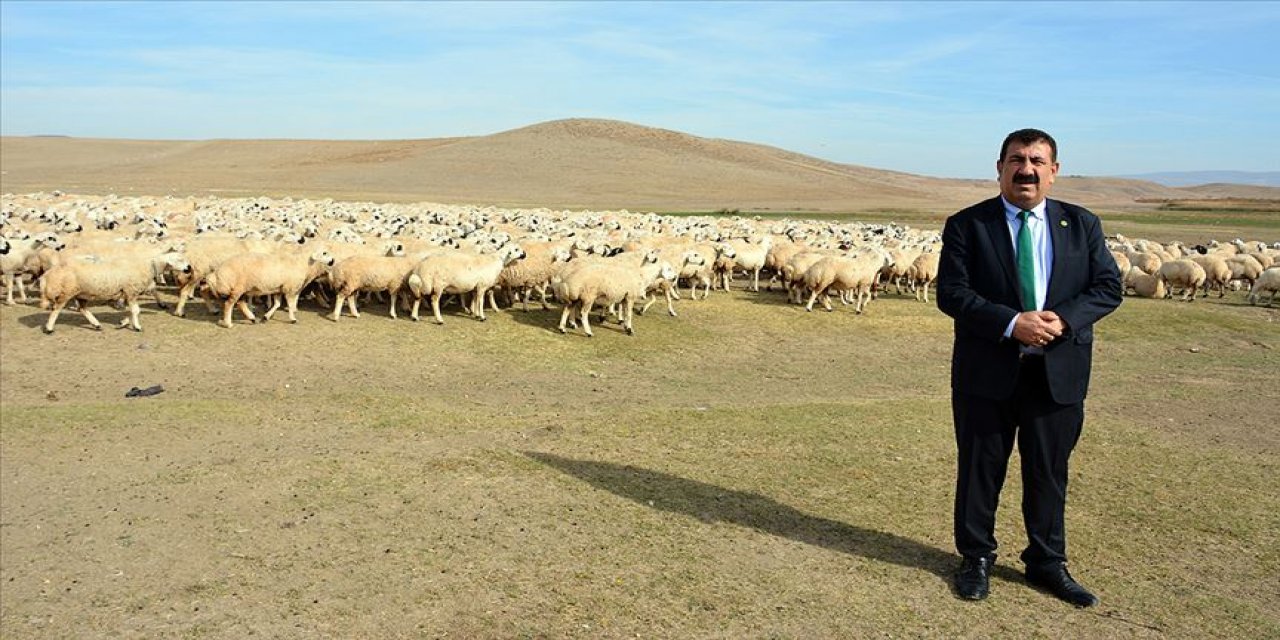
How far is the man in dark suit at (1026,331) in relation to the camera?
5594 mm

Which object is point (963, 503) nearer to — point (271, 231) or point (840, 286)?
point (840, 286)

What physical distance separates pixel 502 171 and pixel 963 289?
100035 mm

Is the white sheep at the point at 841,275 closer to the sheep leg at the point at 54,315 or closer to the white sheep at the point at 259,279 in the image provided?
the white sheep at the point at 259,279

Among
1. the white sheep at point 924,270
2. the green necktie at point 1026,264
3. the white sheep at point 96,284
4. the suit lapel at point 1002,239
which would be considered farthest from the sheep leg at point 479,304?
the green necktie at point 1026,264

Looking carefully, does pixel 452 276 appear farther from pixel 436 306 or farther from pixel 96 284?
pixel 96 284

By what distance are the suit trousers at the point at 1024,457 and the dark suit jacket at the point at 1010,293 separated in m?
0.13

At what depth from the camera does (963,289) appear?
5758mm

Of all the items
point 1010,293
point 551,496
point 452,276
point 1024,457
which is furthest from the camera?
point 452,276

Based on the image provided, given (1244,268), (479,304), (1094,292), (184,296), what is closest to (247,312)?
(184,296)

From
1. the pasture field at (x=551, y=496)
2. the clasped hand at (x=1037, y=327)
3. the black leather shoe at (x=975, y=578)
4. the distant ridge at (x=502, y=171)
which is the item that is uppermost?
the distant ridge at (x=502, y=171)

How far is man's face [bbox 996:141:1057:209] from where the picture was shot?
5.58 metres

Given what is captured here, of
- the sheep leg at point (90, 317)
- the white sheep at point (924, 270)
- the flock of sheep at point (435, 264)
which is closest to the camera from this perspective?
the sheep leg at point (90, 317)

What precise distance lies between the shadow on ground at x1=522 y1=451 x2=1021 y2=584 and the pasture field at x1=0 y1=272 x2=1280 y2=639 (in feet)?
0.12

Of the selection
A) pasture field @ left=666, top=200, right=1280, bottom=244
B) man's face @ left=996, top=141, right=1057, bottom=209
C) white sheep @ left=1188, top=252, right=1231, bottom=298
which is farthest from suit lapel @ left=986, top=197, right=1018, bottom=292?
pasture field @ left=666, top=200, right=1280, bottom=244
